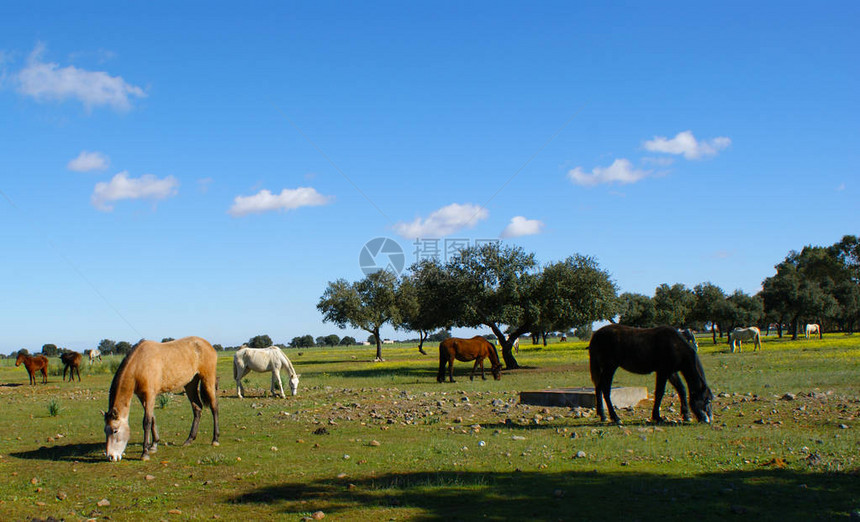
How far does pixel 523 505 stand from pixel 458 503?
790mm

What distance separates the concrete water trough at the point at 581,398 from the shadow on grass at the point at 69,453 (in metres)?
11.3

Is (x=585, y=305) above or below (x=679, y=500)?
above

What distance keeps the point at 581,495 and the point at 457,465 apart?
2.55 m

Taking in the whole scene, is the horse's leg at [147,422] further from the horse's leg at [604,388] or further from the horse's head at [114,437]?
the horse's leg at [604,388]

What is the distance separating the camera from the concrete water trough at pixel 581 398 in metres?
16.8

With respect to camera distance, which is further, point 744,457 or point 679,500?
point 744,457

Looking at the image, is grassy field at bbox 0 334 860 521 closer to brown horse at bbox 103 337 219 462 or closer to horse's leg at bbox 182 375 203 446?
→ brown horse at bbox 103 337 219 462

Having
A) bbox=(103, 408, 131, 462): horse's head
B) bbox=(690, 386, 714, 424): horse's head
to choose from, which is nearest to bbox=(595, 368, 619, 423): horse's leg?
bbox=(690, 386, 714, 424): horse's head

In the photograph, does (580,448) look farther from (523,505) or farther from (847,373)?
(847,373)

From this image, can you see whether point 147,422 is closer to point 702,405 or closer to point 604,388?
point 604,388

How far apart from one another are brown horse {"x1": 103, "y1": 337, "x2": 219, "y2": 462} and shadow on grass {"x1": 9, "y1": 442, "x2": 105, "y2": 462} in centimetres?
75

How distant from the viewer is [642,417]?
14.8 metres

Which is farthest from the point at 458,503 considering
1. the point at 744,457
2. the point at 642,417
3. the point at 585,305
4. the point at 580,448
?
the point at 585,305

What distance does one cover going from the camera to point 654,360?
45.8 ft
